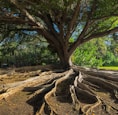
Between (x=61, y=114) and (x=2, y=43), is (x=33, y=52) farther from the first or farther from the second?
(x=61, y=114)

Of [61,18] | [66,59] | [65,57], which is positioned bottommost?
[66,59]

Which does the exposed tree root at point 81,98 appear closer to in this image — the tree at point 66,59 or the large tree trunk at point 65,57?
the tree at point 66,59

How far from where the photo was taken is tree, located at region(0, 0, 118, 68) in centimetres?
1198

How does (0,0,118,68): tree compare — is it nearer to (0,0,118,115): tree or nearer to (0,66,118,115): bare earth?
(0,0,118,115): tree

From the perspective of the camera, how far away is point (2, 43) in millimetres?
17484

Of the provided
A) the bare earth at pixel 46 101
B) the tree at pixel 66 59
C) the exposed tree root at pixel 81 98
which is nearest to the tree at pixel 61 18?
the tree at pixel 66 59

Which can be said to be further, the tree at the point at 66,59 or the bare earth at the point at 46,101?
the tree at the point at 66,59

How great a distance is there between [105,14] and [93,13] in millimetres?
725

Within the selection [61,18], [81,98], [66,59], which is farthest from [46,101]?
[61,18]

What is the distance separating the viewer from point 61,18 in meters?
14.4

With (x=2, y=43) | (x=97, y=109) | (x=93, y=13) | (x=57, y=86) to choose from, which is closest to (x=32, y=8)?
(x=93, y=13)

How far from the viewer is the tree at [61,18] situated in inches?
472

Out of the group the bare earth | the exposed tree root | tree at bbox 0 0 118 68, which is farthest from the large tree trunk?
the bare earth

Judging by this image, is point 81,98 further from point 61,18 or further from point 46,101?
point 61,18
